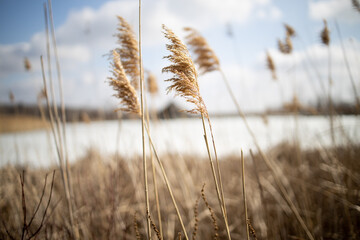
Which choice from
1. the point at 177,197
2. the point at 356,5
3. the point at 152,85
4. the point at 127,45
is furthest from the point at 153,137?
the point at 356,5

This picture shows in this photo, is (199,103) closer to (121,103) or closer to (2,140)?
(121,103)

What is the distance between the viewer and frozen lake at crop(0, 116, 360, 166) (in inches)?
94.3

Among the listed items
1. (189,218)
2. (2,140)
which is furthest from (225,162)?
(2,140)

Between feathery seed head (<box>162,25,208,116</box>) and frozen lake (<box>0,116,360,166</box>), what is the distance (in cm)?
132

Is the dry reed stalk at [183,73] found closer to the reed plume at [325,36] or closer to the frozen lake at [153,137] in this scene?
the frozen lake at [153,137]

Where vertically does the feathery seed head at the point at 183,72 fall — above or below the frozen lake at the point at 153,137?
above

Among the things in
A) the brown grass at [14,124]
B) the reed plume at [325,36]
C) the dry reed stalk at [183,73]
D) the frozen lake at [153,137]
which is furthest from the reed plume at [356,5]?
the brown grass at [14,124]

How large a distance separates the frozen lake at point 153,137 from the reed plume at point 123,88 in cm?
107

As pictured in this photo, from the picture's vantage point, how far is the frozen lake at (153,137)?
2395mm

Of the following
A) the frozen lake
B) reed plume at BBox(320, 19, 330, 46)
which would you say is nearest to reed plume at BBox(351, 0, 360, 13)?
reed plume at BBox(320, 19, 330, 46)

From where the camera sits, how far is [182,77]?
0.79 meters

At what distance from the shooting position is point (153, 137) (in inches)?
86.7

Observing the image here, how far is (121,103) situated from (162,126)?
6.18ft

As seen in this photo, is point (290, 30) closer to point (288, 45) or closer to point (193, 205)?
point (288, 45)
